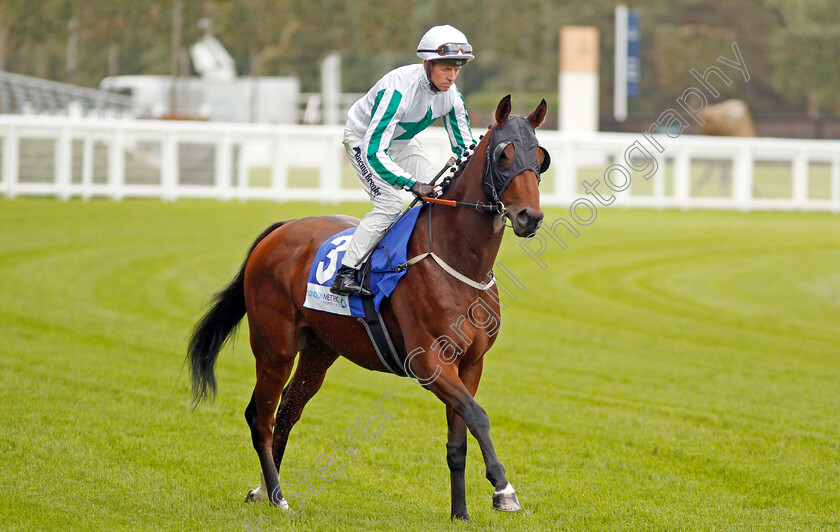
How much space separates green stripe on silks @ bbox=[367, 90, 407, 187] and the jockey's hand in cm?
6

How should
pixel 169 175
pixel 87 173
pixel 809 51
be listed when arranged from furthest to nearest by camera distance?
1. pixel 809 51
2. pixel 169 175
3. pixel 87 173

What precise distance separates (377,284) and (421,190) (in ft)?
1.58

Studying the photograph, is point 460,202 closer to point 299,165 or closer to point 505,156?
point 505,156

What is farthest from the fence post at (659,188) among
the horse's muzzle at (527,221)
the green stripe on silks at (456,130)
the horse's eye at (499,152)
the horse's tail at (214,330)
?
the horse's muzzle at (527,221)

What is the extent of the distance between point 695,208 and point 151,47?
43.5 metres

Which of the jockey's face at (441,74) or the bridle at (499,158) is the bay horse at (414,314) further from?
the jockey's face at (441,74)

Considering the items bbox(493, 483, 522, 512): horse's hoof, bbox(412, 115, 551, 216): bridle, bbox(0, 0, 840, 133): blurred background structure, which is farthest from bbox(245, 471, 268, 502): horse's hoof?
bbox(0, 0, 840, 133): blurred background structure

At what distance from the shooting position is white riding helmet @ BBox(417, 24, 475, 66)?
457cm

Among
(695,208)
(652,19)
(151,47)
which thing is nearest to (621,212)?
(695,208)

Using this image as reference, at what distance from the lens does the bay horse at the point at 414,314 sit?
428 centimetres

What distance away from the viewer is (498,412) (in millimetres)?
7121

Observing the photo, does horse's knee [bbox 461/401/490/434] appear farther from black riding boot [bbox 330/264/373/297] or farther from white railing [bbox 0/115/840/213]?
white railing [bbox 0/115/840/213]

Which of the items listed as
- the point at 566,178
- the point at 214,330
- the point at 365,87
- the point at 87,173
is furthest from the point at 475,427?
the point at 365,87

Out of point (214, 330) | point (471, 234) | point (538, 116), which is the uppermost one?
point (538, 116)
